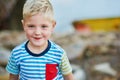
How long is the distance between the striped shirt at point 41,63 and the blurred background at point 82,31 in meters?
4.25

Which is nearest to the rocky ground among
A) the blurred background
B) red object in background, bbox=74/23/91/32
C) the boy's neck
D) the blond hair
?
the blurred background

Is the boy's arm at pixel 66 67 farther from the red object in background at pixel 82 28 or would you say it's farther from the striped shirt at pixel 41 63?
the red object in background at pixel 82 28

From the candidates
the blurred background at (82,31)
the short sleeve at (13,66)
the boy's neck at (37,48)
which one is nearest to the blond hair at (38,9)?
the boy's neck at (37,48)

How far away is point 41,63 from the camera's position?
2.60 metres

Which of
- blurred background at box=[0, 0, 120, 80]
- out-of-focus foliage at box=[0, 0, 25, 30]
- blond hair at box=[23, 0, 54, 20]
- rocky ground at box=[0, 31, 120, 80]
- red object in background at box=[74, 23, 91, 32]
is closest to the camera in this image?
blond hair at box=[23, 0, 54, 20]

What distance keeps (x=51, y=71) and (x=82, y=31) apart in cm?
549

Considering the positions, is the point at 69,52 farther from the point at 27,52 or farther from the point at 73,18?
the point at 27,52

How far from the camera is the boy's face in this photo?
2.53 metres

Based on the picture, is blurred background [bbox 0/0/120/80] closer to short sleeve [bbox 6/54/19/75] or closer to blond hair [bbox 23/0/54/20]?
short sleeve [bbox 6/54/19/75]

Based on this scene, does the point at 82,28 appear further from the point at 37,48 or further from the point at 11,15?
the point at 37,48

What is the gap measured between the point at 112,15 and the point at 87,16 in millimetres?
429

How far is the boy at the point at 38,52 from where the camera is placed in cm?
253

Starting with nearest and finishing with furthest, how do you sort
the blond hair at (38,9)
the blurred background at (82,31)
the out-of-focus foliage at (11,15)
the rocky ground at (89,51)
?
the blond hair at (38,9) < the rocky ground at (89,51) < the blurred background at (82,31) < the out-of-focus foliage at (11,15)

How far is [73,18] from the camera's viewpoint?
302 inches
